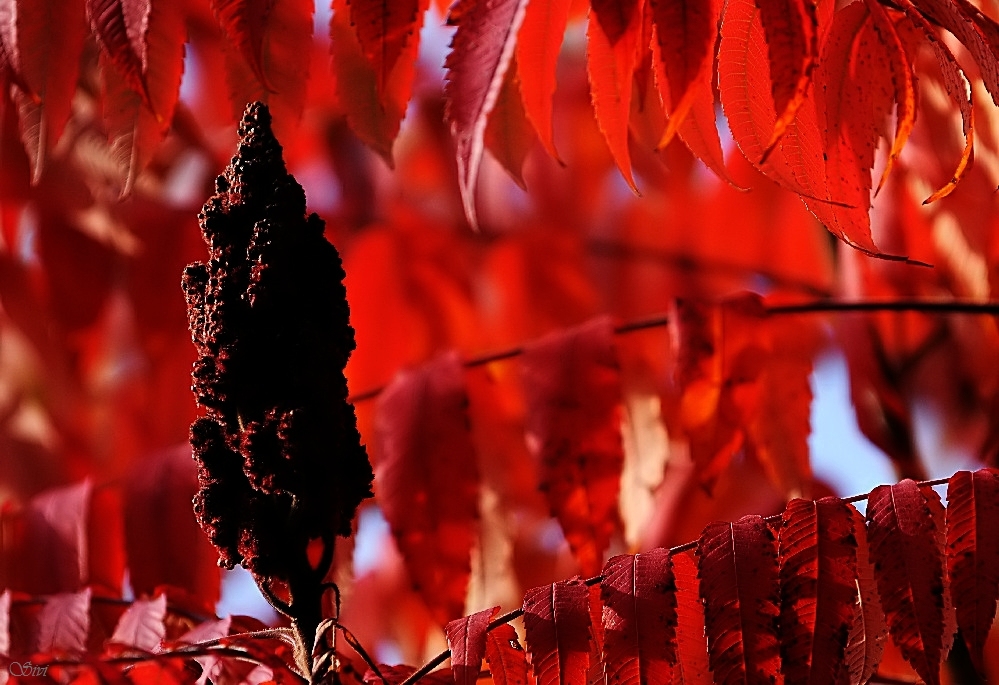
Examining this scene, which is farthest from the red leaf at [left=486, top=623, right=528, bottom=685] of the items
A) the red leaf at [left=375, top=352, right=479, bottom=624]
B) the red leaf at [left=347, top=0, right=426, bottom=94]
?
the red leaf at [left=347, top=0, right=426, bottom=94]

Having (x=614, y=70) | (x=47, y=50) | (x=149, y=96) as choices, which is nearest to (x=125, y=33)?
(x=149, y=96)

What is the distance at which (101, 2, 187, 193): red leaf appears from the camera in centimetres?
171

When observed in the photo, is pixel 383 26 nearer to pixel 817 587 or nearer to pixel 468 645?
pixel 468 645

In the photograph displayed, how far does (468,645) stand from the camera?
156cm

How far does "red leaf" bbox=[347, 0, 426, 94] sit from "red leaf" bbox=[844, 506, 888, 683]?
37.6 inches

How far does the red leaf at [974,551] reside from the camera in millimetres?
1548

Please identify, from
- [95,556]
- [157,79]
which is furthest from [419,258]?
[157,79]

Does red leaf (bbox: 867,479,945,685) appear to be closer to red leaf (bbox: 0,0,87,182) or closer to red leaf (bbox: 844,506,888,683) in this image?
red leaf (bbox: 844,506,888,683)

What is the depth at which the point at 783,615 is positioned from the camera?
61.3 inches

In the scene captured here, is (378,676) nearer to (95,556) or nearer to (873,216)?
(95,556)

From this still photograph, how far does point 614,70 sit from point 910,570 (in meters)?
0.83

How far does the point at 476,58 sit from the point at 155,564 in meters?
1.37

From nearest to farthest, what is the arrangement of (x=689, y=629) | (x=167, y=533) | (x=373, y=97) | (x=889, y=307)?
(x=689, y=629)
(x=373, y=97)
(x=889, y=307)
(x=167, y=533)

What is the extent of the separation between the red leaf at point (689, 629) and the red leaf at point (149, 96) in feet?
3.43
